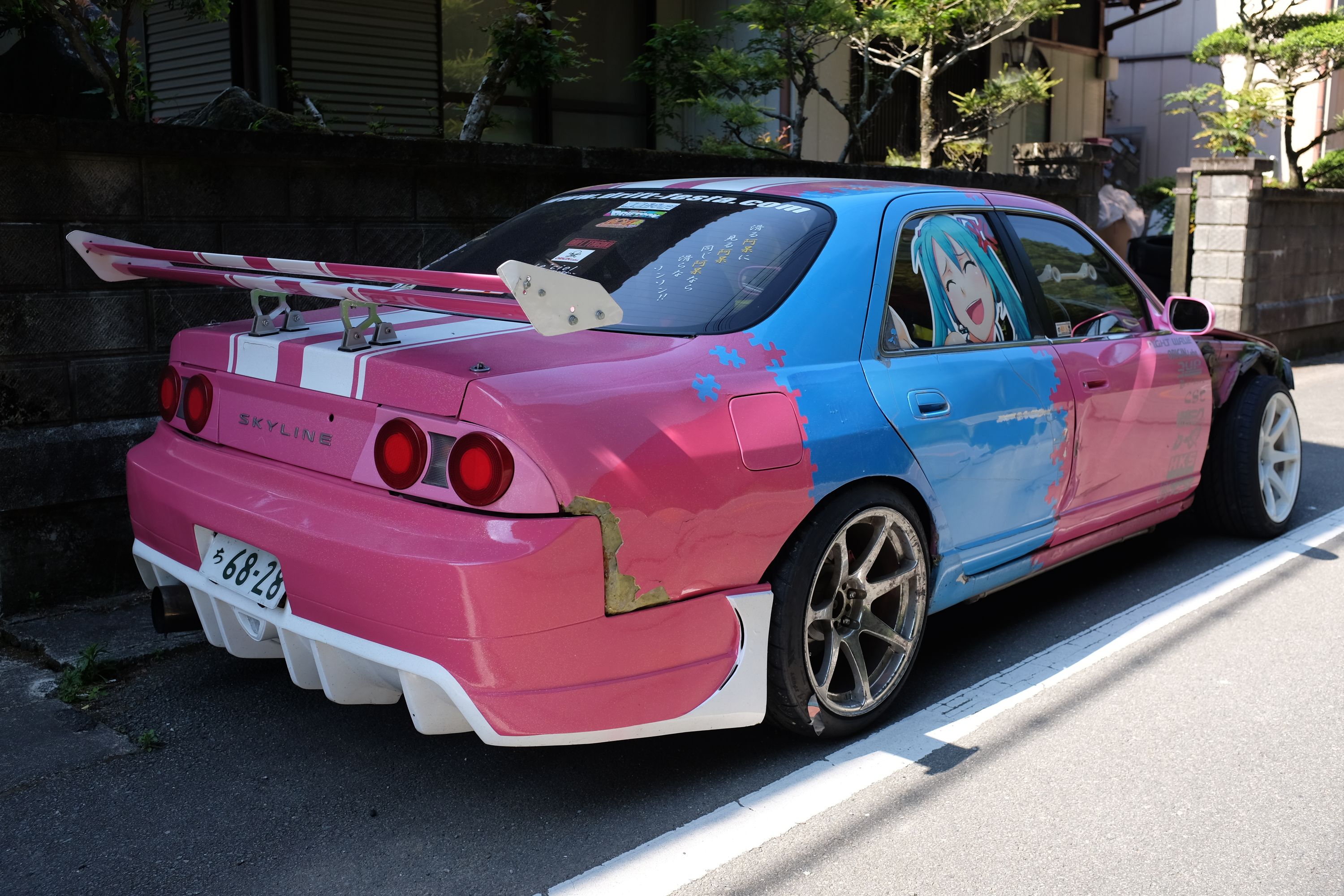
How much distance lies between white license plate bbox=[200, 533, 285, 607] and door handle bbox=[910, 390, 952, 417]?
169cm

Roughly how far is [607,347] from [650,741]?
1.11m

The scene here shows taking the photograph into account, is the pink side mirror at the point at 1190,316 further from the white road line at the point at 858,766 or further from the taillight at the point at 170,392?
the taillight at the point at 170,392

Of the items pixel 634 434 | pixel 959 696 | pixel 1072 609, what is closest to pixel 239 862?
pixel 634 434

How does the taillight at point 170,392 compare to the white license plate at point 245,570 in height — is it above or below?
above

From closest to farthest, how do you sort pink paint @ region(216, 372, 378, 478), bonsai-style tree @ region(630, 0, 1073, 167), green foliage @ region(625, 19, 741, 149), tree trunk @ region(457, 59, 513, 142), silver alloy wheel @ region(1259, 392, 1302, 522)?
pink paint @ region(216, 372, 378, 478), silver alloy wheel @ region(1259, 392, 1302, 522), tree trunk @ region(457, 59, 513, 142), bonsai-style tree @ region(630, 0, 1073, 167), green foliage @ region(625, 19, 741, 149)

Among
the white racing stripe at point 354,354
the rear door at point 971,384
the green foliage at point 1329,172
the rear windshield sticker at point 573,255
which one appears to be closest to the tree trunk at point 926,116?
the rear door at point 971,384

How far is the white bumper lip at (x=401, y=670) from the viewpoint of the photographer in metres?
2.58

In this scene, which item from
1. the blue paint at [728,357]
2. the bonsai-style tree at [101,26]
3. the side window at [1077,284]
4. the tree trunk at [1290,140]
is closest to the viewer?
the blue paint at [728,357]

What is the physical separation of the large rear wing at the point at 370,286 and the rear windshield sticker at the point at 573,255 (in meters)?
0.31

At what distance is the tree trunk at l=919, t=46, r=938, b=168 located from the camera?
33.6 ft

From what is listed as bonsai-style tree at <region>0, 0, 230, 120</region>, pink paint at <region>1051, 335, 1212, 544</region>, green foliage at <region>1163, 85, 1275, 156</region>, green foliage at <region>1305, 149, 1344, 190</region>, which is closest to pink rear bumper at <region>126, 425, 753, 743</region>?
pink paint at <region>1051, 335, 1212, 544</region>

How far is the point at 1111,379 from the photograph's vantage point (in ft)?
13.6

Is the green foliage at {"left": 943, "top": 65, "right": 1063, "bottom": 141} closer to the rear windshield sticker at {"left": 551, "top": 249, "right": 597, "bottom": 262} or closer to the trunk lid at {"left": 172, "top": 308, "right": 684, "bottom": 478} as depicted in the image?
the rear windshield sticker at {"left": 551, "top": 249, "right": 597, "bottom": 262}

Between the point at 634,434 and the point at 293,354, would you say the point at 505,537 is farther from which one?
the point at 293,354
